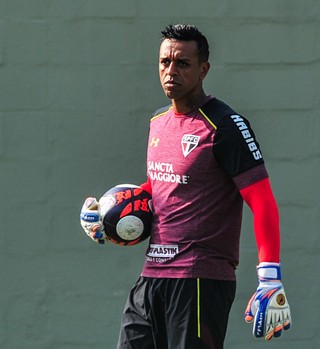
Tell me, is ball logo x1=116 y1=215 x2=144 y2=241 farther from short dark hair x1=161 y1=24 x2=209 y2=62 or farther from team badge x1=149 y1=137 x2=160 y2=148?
short dark hair x1=161 y1=24 x2=209 y2=62

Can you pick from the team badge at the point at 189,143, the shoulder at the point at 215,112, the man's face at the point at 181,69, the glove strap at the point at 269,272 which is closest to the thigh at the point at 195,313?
the glove strap at the point at 269,272

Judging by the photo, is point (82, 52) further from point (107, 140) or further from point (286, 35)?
point (286, 35)

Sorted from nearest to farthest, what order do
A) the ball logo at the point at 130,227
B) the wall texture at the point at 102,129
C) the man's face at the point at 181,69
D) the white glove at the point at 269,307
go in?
the white glove at the point at 269,307 < the man's face at the point at 181,69 < the ball logo at the point at 130,227 < the wall texture at the point at 102,129

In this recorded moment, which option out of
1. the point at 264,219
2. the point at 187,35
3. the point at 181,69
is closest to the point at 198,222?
the point at 264,219

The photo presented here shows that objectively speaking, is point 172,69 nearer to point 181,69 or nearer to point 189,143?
point 181,69

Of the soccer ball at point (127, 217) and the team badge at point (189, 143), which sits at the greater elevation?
the team badge at point (189, 143)

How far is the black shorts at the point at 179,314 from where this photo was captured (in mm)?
4758

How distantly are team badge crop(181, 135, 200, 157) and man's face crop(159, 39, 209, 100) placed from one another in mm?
219

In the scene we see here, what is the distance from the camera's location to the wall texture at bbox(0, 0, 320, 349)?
6.58m

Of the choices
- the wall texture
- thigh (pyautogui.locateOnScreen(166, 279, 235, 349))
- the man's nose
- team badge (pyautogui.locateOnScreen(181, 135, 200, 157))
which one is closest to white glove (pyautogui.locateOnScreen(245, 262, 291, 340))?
thigh (pyautogui.locateOnScreen(166, 279, 235, 349))

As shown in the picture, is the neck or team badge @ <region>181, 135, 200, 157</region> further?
the neck

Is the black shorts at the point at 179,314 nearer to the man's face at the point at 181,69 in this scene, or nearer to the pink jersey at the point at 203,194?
the pink jersey at the point at 203,194

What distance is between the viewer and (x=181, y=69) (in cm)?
491

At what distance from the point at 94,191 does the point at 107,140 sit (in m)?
0.33
